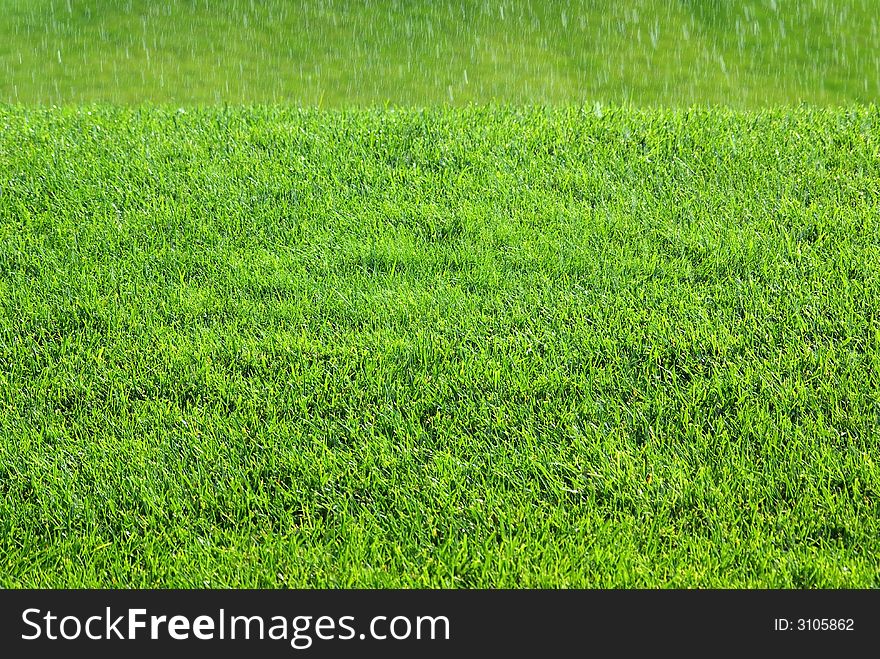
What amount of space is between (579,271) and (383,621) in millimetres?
2055

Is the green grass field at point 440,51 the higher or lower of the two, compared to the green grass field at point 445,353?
higher

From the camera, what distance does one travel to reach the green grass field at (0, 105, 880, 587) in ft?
8.50

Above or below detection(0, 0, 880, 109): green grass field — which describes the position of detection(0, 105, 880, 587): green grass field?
below

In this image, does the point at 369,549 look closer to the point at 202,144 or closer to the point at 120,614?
the point at 120,614

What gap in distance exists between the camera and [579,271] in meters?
3.91

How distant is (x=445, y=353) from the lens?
3379 mm

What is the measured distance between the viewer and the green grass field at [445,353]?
2590 millimetres

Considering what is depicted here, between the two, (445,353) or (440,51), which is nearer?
(445,353)

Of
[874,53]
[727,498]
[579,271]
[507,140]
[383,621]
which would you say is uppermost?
[874,53]

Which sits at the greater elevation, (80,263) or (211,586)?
(80,263)

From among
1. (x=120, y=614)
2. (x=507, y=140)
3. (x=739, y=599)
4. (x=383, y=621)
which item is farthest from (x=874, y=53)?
(x=120, y=614)

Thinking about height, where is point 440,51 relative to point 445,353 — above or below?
above

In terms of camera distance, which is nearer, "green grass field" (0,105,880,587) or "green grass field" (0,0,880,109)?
"green grass field" (0,105,880,587)

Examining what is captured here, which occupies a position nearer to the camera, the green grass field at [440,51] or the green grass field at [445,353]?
the green grass field at [445,353]
